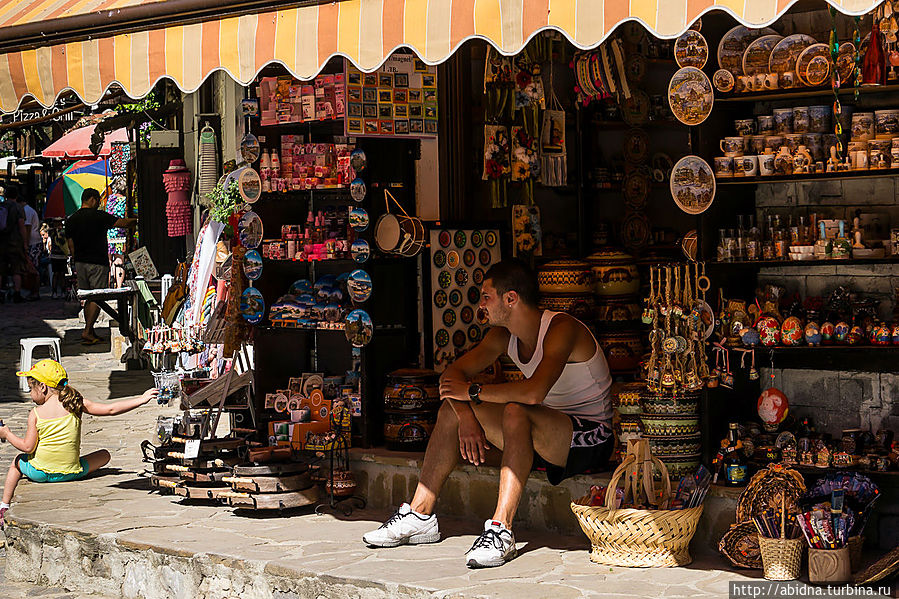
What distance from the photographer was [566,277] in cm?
767

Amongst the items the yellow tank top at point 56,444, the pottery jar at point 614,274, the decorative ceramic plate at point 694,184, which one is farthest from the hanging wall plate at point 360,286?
the yellow tank top at point 56,444

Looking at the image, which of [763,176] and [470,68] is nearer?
[763,176]

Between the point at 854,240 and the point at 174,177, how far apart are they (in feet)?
29.2

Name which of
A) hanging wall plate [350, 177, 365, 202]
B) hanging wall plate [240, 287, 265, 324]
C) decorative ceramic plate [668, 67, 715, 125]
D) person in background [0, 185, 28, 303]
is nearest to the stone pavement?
hanging wall plate [240, 287, 265, 324]

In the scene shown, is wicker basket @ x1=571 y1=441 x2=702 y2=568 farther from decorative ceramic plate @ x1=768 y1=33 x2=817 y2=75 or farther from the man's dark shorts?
decorative ceramic plate @ x1=768 y1=33 x2=817 y2=75

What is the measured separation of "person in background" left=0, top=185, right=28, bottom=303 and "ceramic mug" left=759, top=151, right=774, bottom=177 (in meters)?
17.4

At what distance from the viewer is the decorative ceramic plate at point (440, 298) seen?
7812mm

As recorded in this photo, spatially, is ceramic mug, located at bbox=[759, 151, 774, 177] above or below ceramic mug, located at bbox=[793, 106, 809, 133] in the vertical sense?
below

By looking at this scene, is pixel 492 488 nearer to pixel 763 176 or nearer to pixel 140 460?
pixel 763 176

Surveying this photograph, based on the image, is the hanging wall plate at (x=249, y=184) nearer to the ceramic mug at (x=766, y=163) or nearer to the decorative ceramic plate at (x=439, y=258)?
the decorative ceramic plate at (x=439, y=258)

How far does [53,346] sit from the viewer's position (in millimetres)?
12859

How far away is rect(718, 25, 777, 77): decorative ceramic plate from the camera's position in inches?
249

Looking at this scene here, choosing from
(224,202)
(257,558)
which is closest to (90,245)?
(224,202)

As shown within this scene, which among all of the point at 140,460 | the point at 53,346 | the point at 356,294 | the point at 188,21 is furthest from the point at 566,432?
the point at 53,346
